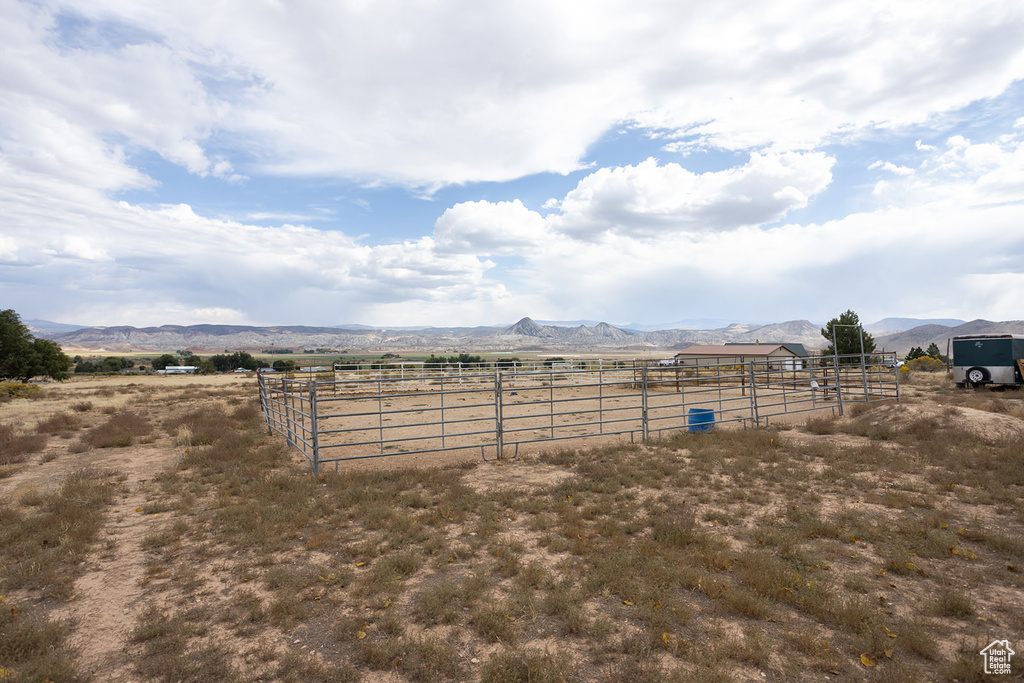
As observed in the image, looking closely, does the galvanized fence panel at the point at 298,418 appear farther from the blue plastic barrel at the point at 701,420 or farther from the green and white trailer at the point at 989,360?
the green and white trailer at the point at 989,360

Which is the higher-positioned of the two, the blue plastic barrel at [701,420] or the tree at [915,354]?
the blue plastic barrel at [701,420]

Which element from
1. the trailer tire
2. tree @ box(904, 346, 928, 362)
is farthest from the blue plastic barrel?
tree @ box(904, 346, 928, 362)

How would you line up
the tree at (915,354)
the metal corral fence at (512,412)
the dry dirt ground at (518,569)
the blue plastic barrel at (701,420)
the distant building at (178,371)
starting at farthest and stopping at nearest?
the distant building at (178,371), the tree at (915,354), the blue plastic barrel at (701,420), the metal corral fence at (512,412), the dry dirt ground at (518,569)

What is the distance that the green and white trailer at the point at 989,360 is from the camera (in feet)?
64.5

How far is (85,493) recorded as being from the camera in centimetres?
774

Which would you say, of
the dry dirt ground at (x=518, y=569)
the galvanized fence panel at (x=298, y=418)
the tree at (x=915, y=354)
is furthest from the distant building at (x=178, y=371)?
the tree at (x=915, y=354)

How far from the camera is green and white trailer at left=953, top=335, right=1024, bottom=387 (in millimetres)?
19656

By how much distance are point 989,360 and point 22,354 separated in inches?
2649

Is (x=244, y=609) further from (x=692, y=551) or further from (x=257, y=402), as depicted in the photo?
(x=257, y=402)

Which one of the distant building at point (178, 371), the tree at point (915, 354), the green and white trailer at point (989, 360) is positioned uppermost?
the green and white trailer at point (989, 360)

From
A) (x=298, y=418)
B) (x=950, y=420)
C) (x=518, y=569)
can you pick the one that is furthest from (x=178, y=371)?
(x=950, y=420)

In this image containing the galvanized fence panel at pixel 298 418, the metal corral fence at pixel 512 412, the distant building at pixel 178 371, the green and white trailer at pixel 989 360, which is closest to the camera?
the galvanized fence panel at pixel 298 418

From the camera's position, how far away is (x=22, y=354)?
137ft

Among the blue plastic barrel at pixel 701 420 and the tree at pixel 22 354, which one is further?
the tree at pixel 22 354
